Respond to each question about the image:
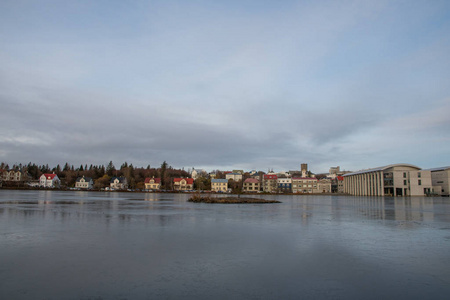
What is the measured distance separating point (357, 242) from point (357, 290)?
16.9ft

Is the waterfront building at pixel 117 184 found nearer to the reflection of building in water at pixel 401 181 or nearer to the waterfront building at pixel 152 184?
the waterfront building at pixel 152 184

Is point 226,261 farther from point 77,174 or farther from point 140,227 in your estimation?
point 77,174

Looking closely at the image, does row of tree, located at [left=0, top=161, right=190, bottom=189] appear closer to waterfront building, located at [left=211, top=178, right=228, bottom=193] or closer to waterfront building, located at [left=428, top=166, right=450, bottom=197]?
waterfront building, located at [left=211, top=178, right=228, bottom=193]

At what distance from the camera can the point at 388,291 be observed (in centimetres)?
567

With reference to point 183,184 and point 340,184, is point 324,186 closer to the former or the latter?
point 340,184

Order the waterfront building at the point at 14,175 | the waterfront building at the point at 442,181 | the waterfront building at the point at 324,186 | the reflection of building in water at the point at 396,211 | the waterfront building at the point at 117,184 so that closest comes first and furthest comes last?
the reflection of building in water at the point at 396,211
the waterfront building at the point at 442,181
the waterfront building at the point at 324,186
the waterfront building at the point at 14,175
the waterfront building at the point at 117,184

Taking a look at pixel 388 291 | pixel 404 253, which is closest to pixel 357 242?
pixel 404 253

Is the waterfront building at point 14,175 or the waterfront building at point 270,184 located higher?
the waterfront building at point 14,175

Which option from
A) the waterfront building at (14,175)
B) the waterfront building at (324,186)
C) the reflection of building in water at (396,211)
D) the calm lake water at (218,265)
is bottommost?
the reflection of building in water at (396,211)

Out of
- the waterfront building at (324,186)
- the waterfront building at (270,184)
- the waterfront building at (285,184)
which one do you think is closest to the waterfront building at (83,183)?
the waterfront building at (270,184)

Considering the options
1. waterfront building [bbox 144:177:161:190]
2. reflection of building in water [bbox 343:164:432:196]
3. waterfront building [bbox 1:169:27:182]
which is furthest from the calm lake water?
waterfront building [bbox 1:169:27:182]

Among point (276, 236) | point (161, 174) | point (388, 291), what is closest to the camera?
point (388, 291)

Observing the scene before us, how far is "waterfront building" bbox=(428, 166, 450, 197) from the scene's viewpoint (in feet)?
255

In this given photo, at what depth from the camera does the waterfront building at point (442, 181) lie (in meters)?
77.7
